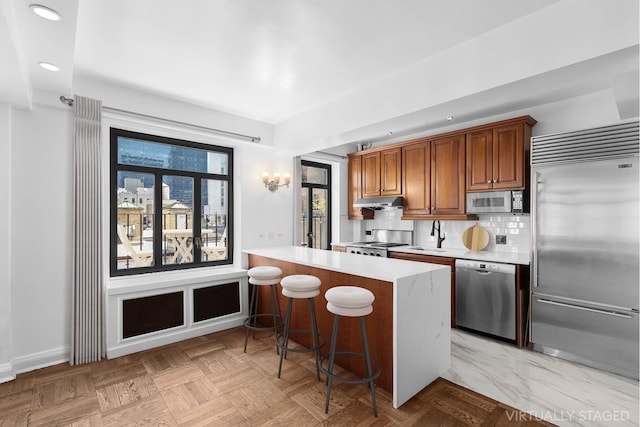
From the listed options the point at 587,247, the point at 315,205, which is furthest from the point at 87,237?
the point at 587,247

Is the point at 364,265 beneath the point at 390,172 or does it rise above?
beneath

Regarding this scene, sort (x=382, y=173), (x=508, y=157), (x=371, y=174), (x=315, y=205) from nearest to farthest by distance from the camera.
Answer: (x=508, y=157) → (x=382, y=173) → (x=371, y=174) → (x=315, y=205)

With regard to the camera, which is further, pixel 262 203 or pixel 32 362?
pixel 262 203

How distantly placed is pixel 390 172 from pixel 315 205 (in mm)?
1436

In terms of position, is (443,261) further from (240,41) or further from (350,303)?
(240,41)

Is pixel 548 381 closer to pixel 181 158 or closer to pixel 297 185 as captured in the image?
pixel 297 185

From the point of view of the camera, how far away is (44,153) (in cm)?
282

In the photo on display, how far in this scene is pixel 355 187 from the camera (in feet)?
17.6

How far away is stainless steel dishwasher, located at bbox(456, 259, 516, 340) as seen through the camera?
10.6 ft

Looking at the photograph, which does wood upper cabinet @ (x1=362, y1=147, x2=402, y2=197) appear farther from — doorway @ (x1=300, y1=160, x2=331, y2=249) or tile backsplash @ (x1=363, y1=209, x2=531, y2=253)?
doorway @ (x1=300, y1=160, x2=331, y2=249)

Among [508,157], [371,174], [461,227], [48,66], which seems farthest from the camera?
[371,174]

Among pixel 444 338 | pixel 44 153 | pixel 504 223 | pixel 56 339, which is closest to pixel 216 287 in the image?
pixel 56 339

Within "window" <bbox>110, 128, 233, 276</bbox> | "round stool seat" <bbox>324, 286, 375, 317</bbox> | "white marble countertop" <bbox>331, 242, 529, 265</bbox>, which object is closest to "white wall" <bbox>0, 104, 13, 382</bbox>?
"window" <bbox>110, 128, 233, 276</bbox>

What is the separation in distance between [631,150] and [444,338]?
221 centimetres
